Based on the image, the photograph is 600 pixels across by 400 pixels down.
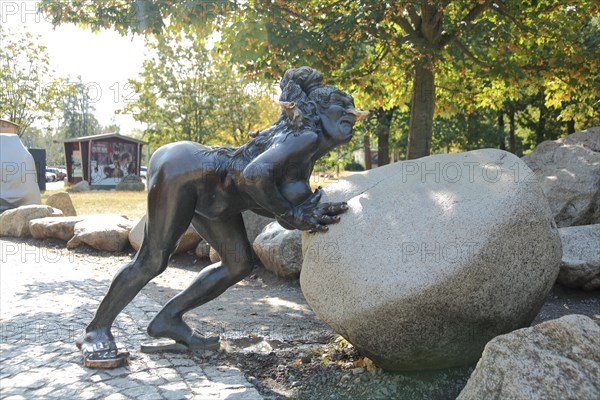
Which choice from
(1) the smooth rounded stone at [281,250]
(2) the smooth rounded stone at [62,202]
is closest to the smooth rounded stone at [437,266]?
(1) the smooth rounded stone at [281,250]

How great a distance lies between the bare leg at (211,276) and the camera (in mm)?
4141

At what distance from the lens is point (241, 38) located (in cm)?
742

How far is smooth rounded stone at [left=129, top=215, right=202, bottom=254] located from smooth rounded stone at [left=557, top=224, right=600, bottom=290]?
4967 mm

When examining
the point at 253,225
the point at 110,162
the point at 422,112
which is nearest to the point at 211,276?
the point at 253,225

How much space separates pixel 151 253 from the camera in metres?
3.91

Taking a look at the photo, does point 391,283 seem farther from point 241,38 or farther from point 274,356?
point 241,38

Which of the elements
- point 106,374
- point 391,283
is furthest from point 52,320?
point 391,283

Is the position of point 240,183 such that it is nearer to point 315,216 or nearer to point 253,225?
point 315,216

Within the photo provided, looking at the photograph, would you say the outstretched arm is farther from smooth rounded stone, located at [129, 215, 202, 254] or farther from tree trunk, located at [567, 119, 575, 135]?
tree trunk, located at [567, 119, 575, 135]

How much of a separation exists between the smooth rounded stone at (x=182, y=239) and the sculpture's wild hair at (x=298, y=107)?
4626 millimetres

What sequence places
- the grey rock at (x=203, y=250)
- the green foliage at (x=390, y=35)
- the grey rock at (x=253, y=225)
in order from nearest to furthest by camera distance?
1. the green foliage at (x=390, y=35)
2. the grey rock at (x=253, y=225)
3. the grey rock at (x=203, y=250)

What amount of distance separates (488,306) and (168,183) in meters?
2.17

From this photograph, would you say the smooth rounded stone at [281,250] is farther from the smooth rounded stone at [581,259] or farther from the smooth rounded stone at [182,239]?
the smooth rounded stone at [581,259]

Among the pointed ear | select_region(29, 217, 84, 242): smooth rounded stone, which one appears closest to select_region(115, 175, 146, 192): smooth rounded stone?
select_region(29, 217, 84, 242): smooth rounded stone
